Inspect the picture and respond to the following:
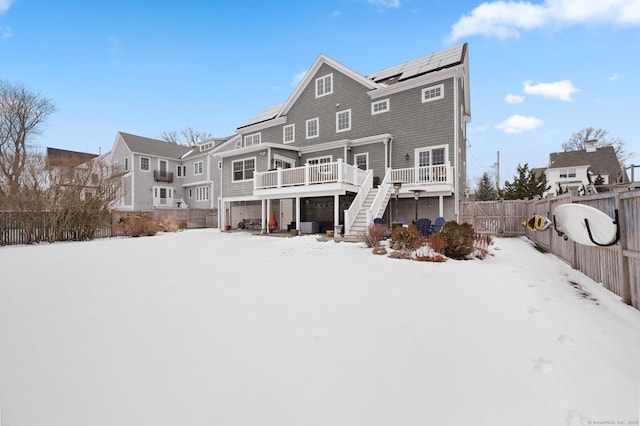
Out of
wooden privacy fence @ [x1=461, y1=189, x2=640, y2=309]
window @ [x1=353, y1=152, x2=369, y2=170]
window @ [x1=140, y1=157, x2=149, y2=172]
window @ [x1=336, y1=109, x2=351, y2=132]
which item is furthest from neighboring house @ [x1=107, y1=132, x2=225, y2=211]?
wooden privacy fence @ [x1=461, y1=189, x2=640, y2=309]

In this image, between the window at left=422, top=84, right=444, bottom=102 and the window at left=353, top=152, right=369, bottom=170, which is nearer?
the window at left=422, top=84, right=444, bottom=102

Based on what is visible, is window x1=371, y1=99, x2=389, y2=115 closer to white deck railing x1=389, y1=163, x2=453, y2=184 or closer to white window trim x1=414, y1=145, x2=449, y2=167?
white window trim x1=414, y1=145, x2=449, y2=167

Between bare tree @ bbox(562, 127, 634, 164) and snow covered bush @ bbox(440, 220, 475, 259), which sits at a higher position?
bare tree @ bbox(562, 127, 634, 164)

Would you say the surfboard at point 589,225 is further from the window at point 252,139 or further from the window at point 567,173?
the window at point 567,173

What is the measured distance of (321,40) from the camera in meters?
18.7

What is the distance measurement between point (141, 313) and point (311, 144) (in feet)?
50.4

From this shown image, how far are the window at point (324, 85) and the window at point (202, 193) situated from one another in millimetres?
16587

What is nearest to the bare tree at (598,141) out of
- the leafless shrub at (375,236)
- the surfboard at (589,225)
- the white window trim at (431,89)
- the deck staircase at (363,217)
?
the white window trim at (431,89)

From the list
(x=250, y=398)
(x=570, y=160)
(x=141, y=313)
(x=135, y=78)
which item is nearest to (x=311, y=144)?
(x=135, y=78)

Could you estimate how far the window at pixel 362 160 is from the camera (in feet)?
51.4

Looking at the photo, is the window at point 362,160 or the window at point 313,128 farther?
the window at point 313,128

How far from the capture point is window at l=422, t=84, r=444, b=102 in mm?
13906

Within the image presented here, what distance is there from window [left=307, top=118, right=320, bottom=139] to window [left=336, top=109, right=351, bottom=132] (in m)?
1.38

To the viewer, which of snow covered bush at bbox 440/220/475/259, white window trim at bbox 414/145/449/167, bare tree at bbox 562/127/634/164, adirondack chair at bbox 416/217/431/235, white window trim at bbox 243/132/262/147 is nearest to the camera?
snow covered bush at bbox 440/220/475/259
